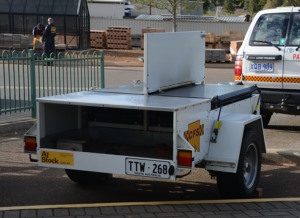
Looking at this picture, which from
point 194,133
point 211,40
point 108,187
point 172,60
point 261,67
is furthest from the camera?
point 211,40

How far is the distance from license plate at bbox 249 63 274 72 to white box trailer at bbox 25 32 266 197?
306 centimetres

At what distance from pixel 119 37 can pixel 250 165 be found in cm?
2782

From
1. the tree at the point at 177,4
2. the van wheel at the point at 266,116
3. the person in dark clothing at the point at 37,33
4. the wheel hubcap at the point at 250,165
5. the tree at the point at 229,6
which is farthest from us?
the tree at the point at 229,6

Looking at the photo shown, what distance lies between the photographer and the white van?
406 inches

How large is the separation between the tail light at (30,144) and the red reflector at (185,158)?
5.36 feet

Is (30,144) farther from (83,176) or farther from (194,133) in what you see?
(194,133)

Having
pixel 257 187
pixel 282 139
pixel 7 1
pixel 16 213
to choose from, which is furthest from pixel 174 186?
pixel 7 1

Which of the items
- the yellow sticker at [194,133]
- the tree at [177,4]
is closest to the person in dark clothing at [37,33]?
the tree at [177,4]

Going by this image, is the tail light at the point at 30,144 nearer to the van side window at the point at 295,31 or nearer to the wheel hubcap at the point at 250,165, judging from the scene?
the wheel hubcap at the point at 250,165

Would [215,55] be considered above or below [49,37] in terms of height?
below

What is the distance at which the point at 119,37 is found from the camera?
3416cm

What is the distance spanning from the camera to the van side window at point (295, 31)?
1036cm

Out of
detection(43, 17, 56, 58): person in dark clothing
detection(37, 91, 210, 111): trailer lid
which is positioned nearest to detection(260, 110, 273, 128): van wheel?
detection(37, 91, 210, 111): trailer lid

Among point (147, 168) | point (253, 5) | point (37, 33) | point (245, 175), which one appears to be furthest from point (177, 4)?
point (253, 5)
